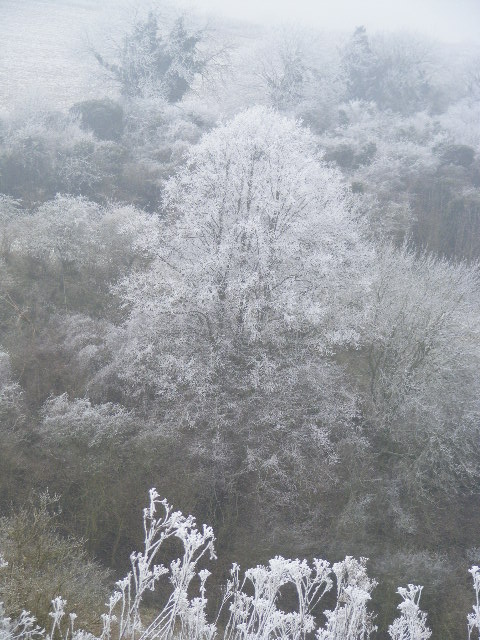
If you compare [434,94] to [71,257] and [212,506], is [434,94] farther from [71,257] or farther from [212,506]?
[212,506]

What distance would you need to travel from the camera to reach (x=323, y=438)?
1396 cm

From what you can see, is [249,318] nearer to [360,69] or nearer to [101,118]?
[101,118]

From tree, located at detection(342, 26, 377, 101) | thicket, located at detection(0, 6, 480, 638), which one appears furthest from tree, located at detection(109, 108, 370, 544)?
tree, located at detection(342, 26, 377, 101)

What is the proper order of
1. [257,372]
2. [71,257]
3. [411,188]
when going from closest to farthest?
1. [257,372]
2. [71,257]
3. [411,188]

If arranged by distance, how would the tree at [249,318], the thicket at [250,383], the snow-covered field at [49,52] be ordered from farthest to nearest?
the snow-covered field at [49,52] < the tree at [249,318] < the thicket at [250,383]

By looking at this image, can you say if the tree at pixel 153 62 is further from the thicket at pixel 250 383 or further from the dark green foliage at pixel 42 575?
the dark green foliage at pixel 42 575

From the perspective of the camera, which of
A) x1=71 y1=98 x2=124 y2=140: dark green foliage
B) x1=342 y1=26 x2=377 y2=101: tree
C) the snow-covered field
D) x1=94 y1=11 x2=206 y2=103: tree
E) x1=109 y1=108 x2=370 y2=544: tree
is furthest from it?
x1=342 y1=26 x2=377 y2=101: tree

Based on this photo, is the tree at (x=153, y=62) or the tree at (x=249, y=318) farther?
the tree at (x=153, y=62)

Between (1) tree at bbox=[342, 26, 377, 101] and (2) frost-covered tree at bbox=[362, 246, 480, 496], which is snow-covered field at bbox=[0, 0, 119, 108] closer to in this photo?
(1) tree at bbox=[342, 26, 377, 101]

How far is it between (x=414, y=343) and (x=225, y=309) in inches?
238

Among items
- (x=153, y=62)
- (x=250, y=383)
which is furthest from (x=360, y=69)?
(x=250, y=383)

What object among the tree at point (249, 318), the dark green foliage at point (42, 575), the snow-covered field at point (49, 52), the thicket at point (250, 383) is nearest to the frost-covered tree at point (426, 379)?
the thicket at point (250, 383)

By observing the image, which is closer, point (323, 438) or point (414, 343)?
point (323, 438)

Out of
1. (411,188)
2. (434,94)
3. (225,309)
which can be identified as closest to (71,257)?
(225,309)
